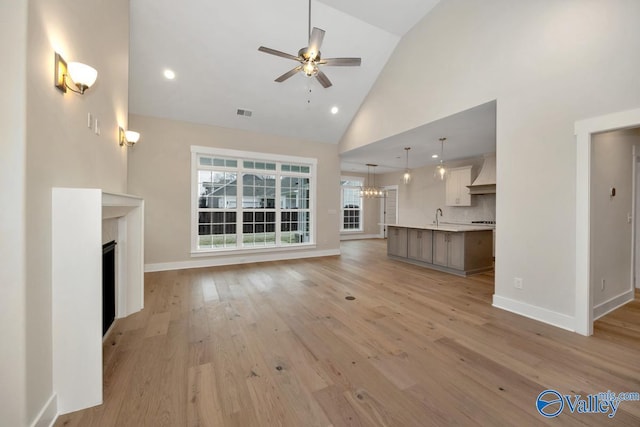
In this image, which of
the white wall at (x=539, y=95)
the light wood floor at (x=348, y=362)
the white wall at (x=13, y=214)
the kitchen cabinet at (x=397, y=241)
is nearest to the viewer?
the white wall at (x=13, y=214)

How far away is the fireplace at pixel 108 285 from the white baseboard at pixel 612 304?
525 cm

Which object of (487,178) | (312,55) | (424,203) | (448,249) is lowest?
(448,249)

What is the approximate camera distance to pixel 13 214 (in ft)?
3.99

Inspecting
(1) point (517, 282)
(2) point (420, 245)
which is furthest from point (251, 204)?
(1) point (517, 282)

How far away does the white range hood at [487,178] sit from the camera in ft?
20.5

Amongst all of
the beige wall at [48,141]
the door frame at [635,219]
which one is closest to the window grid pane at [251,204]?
the beige wall at [48,141]

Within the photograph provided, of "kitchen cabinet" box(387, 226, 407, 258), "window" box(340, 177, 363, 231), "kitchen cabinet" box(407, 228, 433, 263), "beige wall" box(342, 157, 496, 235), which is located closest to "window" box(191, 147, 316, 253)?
"kitchen cabinet" box(387, 226, 407, 258)

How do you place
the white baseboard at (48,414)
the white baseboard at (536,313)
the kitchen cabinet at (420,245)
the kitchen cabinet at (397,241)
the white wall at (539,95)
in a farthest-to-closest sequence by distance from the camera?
the kitchen cabinet at (397,241)
the kitchen cabinet at (420,245)
the white baseboard at (536,313)
the white wall at (539,95)
the white baseboard at (48,414)

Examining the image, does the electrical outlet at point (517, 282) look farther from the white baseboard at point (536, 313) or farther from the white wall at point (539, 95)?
the white baseboard at point (536, 313)

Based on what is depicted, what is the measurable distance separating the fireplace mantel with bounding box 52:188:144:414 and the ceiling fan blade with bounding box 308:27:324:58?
102 inches

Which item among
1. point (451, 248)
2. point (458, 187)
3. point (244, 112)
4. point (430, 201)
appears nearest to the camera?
point (451, 248)

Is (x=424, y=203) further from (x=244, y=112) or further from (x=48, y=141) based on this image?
(x=48, y=141)

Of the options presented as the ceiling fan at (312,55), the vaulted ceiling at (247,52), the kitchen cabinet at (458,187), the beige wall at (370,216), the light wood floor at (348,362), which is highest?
the vaulted ceiling at (247,52)

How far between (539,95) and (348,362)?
3.46 metres
